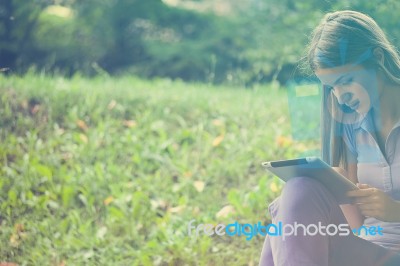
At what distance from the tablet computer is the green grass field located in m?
0.97

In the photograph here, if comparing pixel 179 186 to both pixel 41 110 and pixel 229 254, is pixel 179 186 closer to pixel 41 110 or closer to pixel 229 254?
pixel 229 254

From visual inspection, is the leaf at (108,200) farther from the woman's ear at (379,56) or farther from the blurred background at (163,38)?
the blurred background at (163,38)

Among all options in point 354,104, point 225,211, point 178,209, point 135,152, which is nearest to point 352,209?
point 354,104

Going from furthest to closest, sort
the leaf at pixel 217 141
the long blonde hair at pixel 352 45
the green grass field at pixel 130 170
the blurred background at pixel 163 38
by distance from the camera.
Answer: the blurred background at pixel 163 38, the leaf at pixel 217 141, the green grass field at pixel 130 170, the long blonde hair at pixel 352 45

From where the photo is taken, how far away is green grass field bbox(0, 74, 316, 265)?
2881 millimetres

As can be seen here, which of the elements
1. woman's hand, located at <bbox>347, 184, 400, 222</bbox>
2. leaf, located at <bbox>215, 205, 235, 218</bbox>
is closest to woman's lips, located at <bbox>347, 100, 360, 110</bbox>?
woman's hand, located at <bbox>347, 184, 400, 222</bbox>

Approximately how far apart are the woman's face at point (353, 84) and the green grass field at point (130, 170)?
37.5 inches

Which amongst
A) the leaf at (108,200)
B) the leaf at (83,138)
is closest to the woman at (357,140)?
the leaf at (108,200)

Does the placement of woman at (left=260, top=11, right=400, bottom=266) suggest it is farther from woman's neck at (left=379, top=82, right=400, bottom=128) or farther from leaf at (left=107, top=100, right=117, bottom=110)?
leaf at (left=107, top=100, right=117, bottom=110)

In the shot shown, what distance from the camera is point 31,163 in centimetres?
332

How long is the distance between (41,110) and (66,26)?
187 cm

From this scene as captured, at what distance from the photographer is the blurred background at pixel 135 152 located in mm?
2898

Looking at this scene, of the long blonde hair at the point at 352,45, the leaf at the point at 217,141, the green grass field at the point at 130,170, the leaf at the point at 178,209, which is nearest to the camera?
the long blonde hair at the point at 352,45

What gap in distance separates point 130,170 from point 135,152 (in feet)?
0.49
